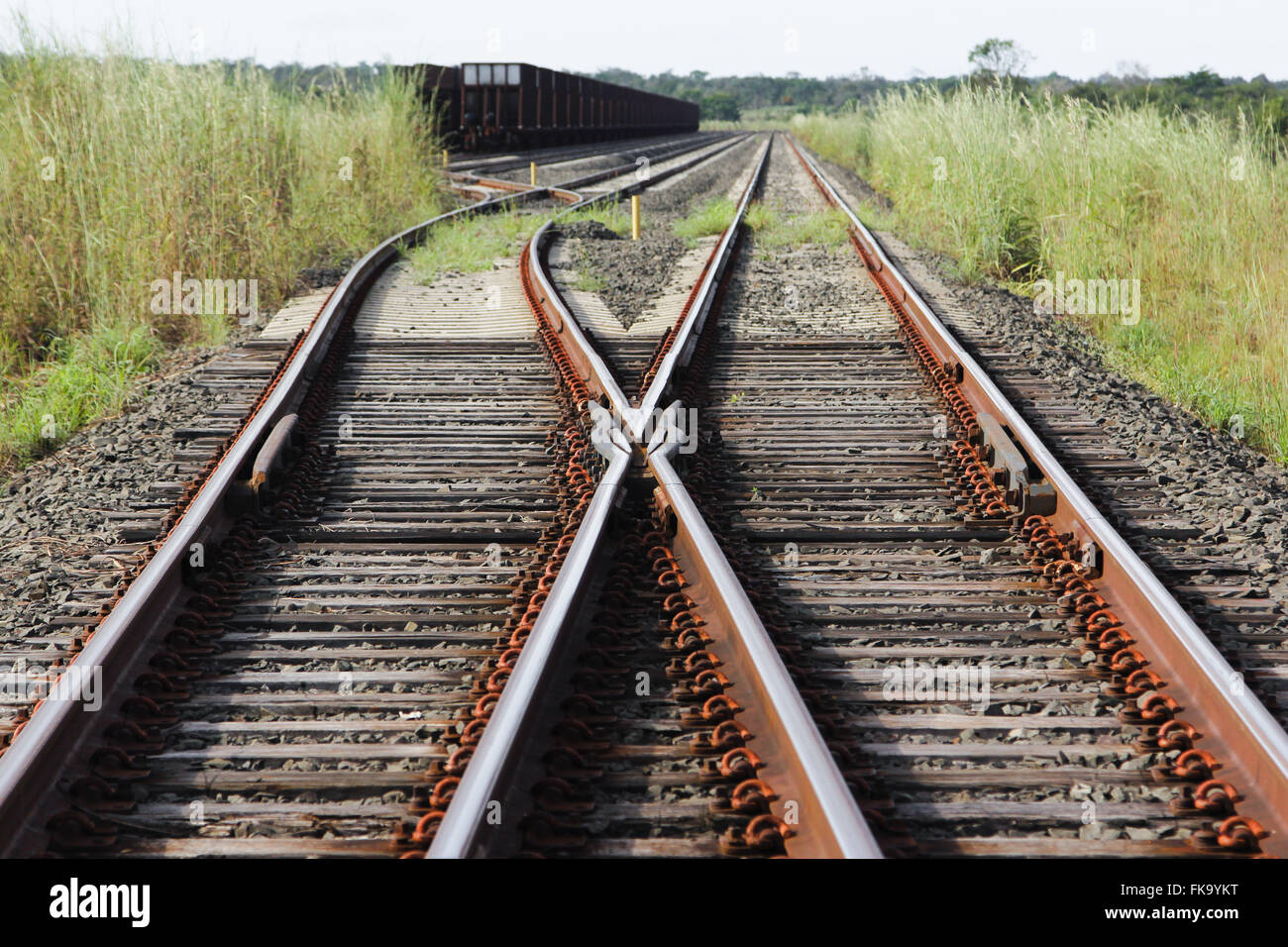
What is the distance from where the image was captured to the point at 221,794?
2.56 metres

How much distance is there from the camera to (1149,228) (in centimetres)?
845

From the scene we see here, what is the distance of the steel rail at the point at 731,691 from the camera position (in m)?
2.18

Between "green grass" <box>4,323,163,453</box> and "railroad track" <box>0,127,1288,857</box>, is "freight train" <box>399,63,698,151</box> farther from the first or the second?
"railroad track" <box>0,127,1288,857</box>

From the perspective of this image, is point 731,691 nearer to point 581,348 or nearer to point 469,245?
point 581,348

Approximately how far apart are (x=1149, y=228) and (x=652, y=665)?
699cm

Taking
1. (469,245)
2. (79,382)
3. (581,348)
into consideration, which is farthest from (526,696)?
(469,245)

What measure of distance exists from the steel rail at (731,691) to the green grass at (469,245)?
653 centimetres

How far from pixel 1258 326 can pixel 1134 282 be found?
1.55 meters

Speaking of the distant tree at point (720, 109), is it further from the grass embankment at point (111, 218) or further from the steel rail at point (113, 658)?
the steel rail at point (113, 658)

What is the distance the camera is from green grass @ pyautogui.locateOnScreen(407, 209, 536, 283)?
411 inches

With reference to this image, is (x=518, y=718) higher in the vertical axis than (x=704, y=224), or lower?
lower
